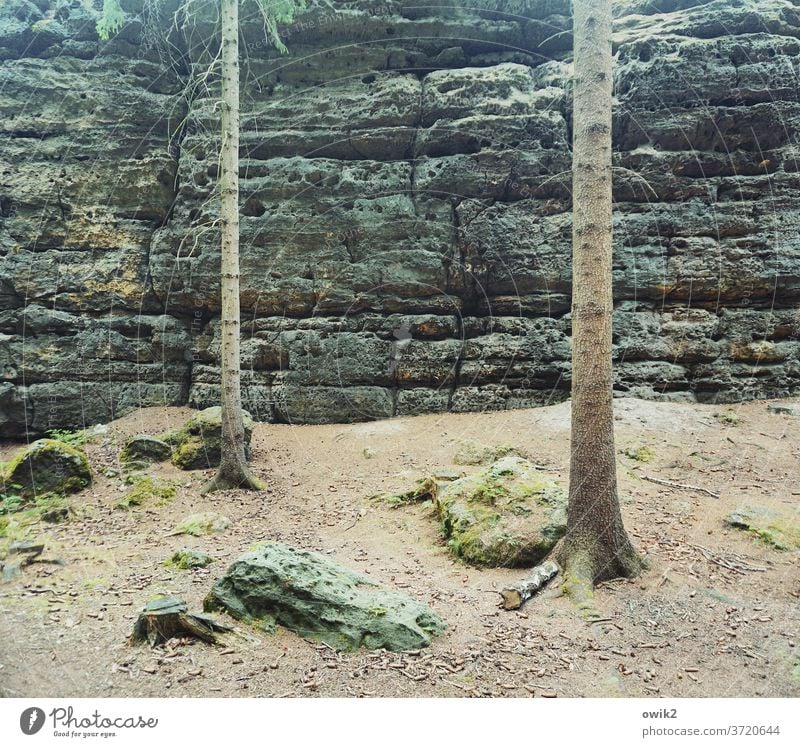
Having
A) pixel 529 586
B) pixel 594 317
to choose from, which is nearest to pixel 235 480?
pixel 529 586

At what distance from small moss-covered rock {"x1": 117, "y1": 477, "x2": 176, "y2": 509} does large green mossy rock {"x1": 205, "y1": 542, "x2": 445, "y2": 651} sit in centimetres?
362

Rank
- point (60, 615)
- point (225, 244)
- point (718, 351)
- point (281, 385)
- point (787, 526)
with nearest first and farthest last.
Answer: point (60, 615)
point (787, 526)
point (225, 244)
point (718, 351)
point (281, 385)

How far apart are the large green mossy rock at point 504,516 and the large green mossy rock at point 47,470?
17.5 ft

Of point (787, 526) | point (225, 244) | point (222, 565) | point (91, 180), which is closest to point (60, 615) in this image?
point (222, 565)

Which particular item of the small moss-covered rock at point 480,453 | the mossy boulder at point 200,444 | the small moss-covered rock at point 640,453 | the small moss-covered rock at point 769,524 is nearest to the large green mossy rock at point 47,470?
the mossy boulder at point 200,444

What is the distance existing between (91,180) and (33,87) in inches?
108

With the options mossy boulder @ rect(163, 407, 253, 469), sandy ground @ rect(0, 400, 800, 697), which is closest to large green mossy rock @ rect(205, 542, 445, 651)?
sandy ground @ rect(0, 400, 800, 697)

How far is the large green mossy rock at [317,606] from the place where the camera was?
11.4ft

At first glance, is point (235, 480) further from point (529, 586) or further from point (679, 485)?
point (679, 485)

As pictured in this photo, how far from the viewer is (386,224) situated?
11.2 meters

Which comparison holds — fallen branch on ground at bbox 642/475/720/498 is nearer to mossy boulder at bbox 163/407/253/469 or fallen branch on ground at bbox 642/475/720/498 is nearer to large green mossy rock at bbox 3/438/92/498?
mossy boulder at bbox 163/407/253/469

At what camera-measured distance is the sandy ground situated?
309 cm

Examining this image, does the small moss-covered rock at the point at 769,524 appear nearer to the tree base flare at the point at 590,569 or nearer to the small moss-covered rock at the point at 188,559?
the tree base flare at the point at 590,569
